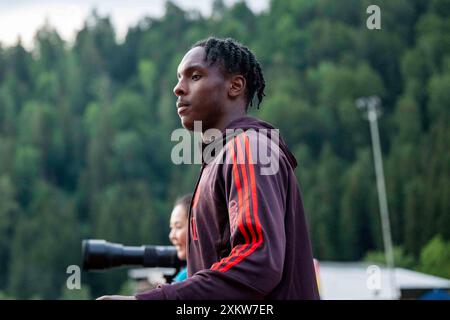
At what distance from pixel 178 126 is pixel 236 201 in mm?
111607

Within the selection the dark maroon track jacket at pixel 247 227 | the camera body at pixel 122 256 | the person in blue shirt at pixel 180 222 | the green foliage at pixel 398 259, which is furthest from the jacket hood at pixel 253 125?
the green foliage at pixel 398 259

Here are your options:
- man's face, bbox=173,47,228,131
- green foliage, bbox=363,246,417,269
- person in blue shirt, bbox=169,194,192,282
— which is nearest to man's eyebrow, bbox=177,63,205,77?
man's face, bbox=173,47,228,131

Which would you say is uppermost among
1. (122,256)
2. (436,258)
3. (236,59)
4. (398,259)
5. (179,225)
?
(236,59)

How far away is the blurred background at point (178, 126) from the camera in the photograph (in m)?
79.5

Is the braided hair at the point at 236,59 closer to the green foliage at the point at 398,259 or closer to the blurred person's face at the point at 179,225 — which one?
the blurred person's face at the point at 179,225

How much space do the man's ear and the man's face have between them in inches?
0.8

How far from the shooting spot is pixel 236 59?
9.04 feet

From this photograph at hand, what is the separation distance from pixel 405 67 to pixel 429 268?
145 feet

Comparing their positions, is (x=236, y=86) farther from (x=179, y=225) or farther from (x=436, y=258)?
(x=436, y=258)

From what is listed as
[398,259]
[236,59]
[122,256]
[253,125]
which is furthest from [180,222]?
[398,259]

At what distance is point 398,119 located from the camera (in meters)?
93.1
